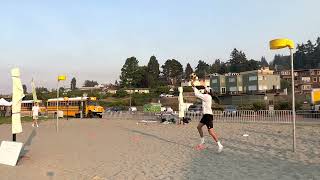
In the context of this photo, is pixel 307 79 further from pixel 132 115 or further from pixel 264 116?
pixel 264 116

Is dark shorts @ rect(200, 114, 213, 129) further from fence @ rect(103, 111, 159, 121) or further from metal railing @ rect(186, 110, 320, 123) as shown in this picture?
fence @ rect(103, 111, 159, 121)

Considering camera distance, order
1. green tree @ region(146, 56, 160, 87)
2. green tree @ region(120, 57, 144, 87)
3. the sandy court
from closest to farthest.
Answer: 1. the sandy court
2. green tree @ region(120, 57, 144, 87)
3. green tree @ region(146, 56, 160, 87)

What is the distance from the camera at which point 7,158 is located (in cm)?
1138

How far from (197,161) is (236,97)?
81563 millimetres

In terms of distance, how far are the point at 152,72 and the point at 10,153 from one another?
130973 millimetres

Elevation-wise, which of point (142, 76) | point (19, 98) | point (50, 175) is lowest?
point (50, 175)

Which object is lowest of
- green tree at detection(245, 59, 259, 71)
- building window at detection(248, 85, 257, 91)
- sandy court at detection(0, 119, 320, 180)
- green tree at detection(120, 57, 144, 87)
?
sandy court at detection(0, 119, 320, 180)

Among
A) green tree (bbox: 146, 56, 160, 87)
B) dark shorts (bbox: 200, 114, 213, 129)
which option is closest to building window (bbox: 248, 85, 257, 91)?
green tree (bbox: 146, 56, 160, 87)

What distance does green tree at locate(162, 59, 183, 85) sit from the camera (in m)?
157

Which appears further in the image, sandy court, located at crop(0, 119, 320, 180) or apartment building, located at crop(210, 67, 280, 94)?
apartment building, located at crop(210, 67, 280, 94)

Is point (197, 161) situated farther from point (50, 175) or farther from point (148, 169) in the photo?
point (50, 175)

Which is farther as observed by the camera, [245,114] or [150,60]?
[150,60]

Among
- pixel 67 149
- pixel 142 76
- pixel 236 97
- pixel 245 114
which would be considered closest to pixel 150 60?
pixel 142 76

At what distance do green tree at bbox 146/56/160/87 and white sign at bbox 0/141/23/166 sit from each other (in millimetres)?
119330
